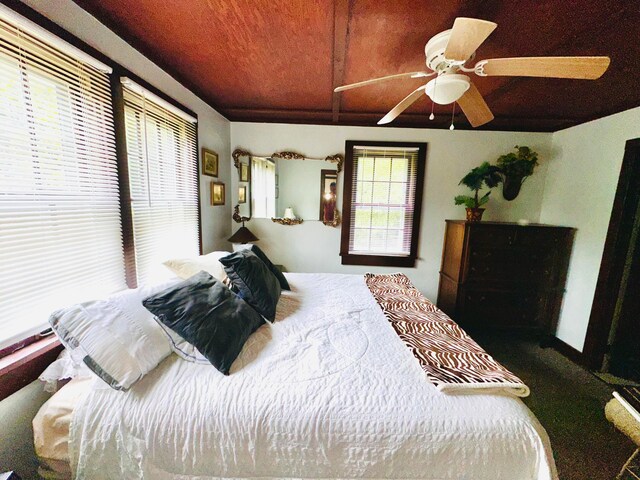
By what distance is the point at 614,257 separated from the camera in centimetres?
209

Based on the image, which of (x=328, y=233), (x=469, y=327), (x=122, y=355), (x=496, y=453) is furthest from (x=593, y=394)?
(x=122, y=355)

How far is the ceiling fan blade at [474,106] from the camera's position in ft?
4.60

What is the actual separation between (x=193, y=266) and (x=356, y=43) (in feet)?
6.03

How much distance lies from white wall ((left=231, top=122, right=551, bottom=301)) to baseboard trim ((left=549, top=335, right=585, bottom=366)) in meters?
1.34

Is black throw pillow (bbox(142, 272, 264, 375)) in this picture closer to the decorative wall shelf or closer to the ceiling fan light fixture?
Result: the ceiling fan light fixture

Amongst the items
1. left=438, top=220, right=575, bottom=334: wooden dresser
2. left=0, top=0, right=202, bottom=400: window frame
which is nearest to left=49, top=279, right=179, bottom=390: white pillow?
left=0, top=0, right=202, bottom=400: window frame

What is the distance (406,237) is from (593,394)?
202 centimetres

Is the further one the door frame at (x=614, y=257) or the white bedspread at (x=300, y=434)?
the door frame at (x=614, y=257)

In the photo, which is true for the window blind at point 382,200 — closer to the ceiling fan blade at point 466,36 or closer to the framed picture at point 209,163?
the framed picture at point 209,163

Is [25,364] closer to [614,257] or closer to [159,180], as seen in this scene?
[159,180]

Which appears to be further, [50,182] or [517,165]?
[517,165]

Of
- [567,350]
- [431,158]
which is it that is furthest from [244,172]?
[567,350]

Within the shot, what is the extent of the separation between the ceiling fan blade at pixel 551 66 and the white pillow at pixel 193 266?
201 centimetres

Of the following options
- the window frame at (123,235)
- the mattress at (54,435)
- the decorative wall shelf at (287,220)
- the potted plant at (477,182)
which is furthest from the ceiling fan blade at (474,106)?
the mattress at (54,435)
